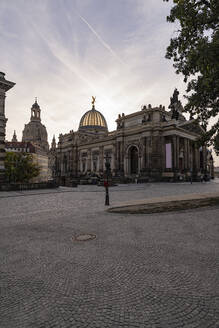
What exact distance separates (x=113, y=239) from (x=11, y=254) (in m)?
2.46

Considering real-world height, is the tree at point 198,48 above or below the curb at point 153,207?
above

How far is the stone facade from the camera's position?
144ft

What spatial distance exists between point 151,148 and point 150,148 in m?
0.29

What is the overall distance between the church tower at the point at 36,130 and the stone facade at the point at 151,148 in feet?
267

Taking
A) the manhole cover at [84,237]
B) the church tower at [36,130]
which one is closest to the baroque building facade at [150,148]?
the manhole cover at [84,237]

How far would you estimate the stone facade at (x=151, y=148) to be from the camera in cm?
4400

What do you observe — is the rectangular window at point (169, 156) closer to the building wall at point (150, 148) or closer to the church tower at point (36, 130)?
the building wall at point (150, 148)

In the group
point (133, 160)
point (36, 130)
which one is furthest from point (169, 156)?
point (36, 130)

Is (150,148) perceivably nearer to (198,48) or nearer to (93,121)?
(198,48)

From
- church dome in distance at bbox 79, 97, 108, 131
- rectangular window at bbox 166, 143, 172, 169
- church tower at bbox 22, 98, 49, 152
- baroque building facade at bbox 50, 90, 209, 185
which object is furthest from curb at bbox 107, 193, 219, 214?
church tower at bbox 22, 98, 49, 152

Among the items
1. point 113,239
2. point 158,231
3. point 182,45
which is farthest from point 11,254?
point 182,45

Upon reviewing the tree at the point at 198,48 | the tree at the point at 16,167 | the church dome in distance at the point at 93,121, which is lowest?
the tree at the point at 16,167

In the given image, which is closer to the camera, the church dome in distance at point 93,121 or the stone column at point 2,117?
the stone column at point 2,117

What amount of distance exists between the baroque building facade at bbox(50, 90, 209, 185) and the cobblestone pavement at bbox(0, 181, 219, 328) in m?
28.8
